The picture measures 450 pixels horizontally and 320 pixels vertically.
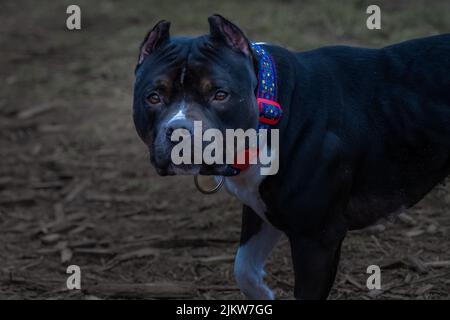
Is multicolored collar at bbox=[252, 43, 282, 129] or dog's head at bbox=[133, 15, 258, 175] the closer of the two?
dog's head at bbox=[133, 15, 258, 175]

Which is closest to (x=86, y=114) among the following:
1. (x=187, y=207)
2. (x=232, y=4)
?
(x=187, y=207)

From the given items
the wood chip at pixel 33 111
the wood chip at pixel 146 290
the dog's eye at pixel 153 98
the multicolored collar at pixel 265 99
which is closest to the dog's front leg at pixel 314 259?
the multicolored collar at pixel 265 99

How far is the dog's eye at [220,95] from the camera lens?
11.6 ft

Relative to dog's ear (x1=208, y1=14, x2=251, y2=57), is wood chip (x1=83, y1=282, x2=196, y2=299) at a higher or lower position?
lower

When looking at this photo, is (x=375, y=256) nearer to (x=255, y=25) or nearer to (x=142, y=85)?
(x=142, y=85)

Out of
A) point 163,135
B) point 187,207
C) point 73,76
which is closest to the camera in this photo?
point 163,135

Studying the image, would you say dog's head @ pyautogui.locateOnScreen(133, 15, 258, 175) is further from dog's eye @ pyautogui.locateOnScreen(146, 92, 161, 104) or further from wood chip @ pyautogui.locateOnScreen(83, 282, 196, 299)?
wood chip @ pyautogui.locateOnScreen(83, 282, 196, 299)

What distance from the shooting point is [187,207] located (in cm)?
612

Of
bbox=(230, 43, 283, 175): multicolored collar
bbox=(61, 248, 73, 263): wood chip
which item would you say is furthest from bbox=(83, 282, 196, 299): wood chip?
bbox=(230, 43, 283, 175): multicolored collar

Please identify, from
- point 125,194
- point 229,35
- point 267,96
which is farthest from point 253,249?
point 125,194

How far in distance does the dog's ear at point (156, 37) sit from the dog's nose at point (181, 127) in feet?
1.46

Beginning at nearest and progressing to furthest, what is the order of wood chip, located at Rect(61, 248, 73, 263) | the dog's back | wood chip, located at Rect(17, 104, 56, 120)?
1. the dog's back
2. wood chip, located at Rect(61, 248, 73, 263)
3. wood chip, located at Rect(17, 104, 56, 120)

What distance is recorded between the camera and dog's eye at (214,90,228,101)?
353 cm

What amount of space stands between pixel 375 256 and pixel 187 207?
1.46 meters
